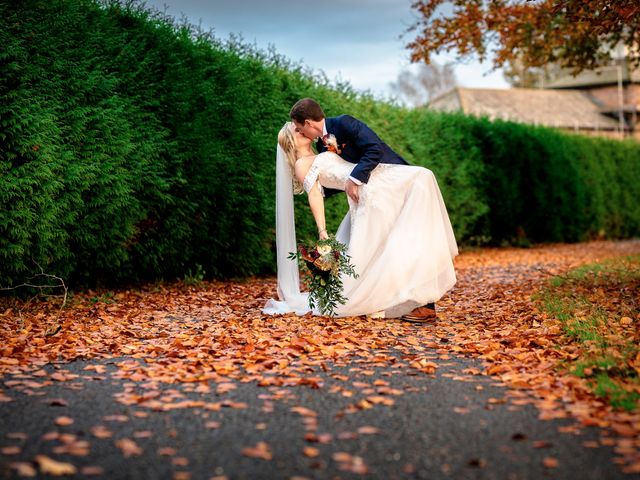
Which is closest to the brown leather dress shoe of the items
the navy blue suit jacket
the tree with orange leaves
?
the navy blue suit jacket

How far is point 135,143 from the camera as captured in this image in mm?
8164

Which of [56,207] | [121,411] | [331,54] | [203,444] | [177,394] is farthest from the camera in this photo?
[331,54]

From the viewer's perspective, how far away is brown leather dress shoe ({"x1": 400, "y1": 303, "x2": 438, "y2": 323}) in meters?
6.38

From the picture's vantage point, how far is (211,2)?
911 centimetres

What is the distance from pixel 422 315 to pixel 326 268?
1.01 m

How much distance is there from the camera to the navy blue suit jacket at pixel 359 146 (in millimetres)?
6441

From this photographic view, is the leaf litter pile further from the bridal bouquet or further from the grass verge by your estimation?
the bridal bouquet

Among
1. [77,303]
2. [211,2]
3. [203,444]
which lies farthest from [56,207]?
[203,444]

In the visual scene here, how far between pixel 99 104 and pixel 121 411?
5083 mm

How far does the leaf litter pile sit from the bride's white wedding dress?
0.83 feet

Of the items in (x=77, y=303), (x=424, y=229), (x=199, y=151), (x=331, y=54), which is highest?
(x=331, y=54)

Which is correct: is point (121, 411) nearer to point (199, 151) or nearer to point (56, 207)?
point (56, 207)

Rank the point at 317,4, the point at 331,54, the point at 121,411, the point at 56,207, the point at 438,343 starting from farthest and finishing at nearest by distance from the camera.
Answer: the point at 331,54, the point at 317,4, the point at 56,207, the point at 438,343, the point at 121,411

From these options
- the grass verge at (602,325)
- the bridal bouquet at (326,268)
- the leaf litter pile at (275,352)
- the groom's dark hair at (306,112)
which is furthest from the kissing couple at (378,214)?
the grass verge at (602,325)
